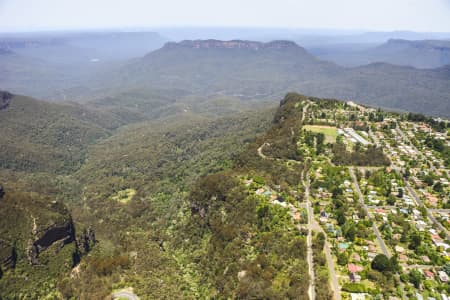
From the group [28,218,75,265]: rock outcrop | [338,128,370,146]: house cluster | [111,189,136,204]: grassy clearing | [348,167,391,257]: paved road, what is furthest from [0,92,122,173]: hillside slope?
[348,167,391,257]: paved road

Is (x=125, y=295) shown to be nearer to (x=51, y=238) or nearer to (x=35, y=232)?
(x=51, y=238)

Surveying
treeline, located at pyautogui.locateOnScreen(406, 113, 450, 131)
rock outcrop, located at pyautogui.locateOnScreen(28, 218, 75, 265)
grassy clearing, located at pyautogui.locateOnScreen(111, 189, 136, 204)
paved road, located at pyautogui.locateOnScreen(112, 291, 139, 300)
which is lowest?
grassy clearing, located at pyautogui.locateOnScreen(111, 189, 136, 204)

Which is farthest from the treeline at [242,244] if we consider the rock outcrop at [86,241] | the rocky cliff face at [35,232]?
the rocky cliff face at [35,232]

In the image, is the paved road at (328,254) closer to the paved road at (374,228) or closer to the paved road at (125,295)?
the paved road at (374,228)

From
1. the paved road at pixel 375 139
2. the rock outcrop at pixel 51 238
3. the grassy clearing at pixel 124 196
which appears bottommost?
the grassy clearing at pixel 124 196

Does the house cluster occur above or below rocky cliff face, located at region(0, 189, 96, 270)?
above

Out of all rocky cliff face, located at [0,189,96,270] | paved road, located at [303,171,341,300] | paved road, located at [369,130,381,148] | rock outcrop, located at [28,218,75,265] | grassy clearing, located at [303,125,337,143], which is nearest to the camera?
paved road, located at [303,171,341,300]

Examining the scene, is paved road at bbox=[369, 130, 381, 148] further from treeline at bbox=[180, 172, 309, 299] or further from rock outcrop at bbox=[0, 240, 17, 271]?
rock outcrop at bbox=[0, 240, 17, 271]
